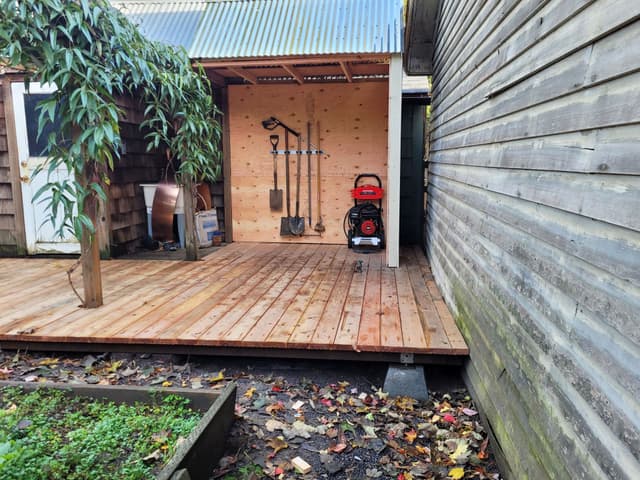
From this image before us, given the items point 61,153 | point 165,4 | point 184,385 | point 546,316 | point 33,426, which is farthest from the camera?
point 165,4

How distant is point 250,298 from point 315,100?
3452mm

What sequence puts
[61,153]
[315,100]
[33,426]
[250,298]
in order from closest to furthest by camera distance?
[33,426]
[61,153]
[250,298]
[315,100]

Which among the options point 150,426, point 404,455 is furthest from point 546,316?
point 150,426

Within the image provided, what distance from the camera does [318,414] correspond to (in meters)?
2.51

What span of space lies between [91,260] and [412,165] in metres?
4.30

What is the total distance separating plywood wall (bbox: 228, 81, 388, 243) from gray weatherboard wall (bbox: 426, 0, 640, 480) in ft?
11.6

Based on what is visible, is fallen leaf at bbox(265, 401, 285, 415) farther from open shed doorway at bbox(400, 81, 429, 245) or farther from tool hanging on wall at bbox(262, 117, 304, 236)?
open shed doorway at bbox(400, 81, 429, 245)

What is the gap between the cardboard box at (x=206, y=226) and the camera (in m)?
6.12

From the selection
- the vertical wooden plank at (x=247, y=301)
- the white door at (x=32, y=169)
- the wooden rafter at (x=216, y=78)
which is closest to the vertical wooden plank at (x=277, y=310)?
the vertical wooden plank at (x=247, y=301)

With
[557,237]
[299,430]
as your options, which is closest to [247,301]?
[299,430]

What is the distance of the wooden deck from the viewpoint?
291 centimetres

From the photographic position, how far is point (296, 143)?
6363 mm

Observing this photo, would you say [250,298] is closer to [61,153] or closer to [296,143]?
[61,153]

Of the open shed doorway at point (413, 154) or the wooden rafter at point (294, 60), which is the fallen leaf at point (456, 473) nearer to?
the wooden rafter at point (294, 60)
